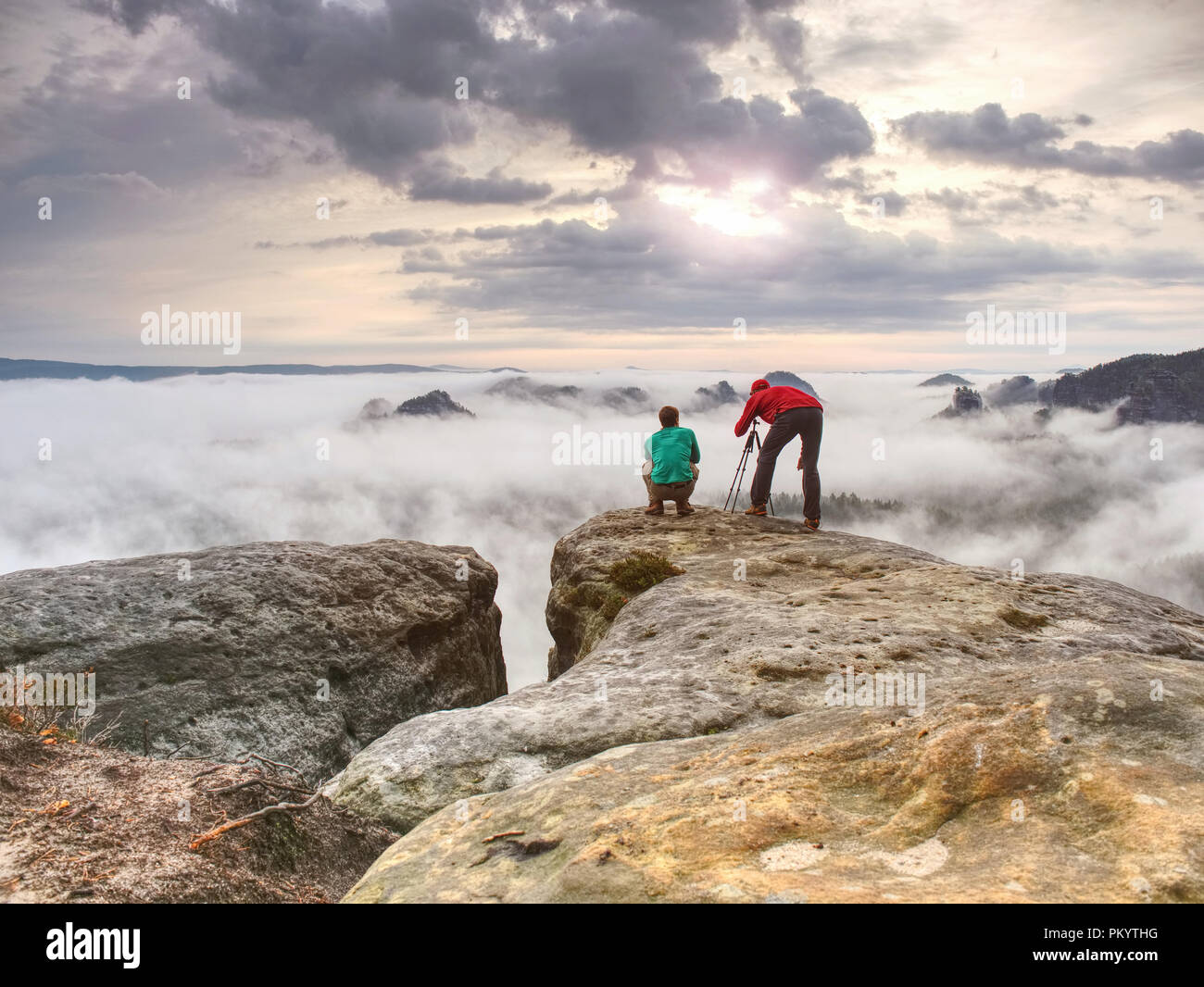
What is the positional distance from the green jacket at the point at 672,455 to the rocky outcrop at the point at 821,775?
10.2 m

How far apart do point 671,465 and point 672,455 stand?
295 millimetres

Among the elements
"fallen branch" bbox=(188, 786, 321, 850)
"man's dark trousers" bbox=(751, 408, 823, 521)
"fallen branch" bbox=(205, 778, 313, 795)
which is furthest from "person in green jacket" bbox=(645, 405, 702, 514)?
"fallen branch" bbox=(188, 786, 321, 850)

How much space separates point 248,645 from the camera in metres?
15.4

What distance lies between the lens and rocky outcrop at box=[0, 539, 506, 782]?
555 inches

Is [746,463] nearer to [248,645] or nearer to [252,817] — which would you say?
[248,645]

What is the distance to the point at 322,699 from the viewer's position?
1567 cm

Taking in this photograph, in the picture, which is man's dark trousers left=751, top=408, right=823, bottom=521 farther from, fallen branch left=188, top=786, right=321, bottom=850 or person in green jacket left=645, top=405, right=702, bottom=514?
fallen branch left=188, top=786, right=321, bottom=850

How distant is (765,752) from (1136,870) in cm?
319

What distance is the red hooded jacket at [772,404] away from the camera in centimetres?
2272

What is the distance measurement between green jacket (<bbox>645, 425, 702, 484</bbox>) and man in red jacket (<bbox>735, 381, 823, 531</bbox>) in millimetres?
1544

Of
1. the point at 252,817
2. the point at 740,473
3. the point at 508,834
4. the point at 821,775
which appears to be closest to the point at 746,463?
the point at 740,473

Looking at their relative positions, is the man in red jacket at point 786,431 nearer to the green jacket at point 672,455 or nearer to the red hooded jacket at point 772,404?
the red hooded jacket at point 772,404

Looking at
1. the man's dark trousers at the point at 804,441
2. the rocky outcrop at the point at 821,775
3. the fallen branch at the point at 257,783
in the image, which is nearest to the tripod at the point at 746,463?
the man's dark trousers at the point at 804,441
